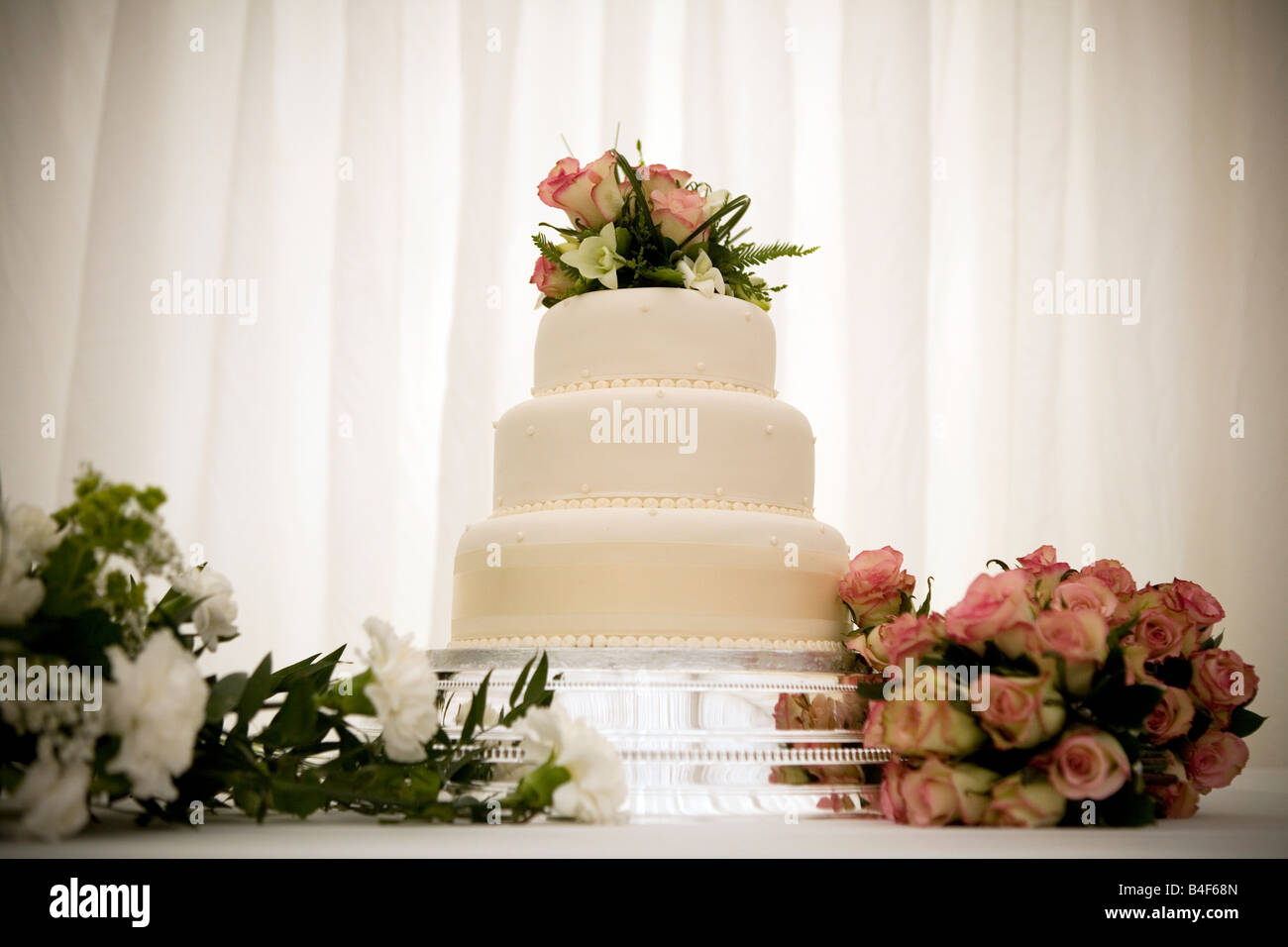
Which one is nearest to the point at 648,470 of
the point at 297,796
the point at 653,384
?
the point at 653,384

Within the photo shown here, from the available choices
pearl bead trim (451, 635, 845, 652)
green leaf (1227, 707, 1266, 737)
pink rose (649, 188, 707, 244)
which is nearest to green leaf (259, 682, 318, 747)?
pearl bead trim (451, 635, 845, 652)

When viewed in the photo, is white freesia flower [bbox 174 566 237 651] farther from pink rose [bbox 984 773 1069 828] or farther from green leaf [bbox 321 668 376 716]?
pink rose [bbox 984 773 1069 828]

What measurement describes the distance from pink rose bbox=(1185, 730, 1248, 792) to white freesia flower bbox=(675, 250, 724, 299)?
1.16 metres

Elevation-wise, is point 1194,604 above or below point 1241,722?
above

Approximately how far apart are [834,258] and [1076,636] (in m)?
2.42

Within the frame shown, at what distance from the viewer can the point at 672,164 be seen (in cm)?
381

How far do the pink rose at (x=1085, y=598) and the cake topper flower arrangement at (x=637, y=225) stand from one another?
87 cm

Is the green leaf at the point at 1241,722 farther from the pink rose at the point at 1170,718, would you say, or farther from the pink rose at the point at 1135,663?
the pink rose at the point at 1135,663

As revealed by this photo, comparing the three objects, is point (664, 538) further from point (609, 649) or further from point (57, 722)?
point (57, 722)

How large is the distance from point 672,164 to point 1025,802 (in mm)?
2741

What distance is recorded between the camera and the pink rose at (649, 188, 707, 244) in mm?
2152

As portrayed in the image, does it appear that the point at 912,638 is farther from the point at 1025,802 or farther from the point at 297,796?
the point at 297,796

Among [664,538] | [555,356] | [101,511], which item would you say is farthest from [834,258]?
[101,511]

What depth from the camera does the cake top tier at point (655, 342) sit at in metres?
2.12
